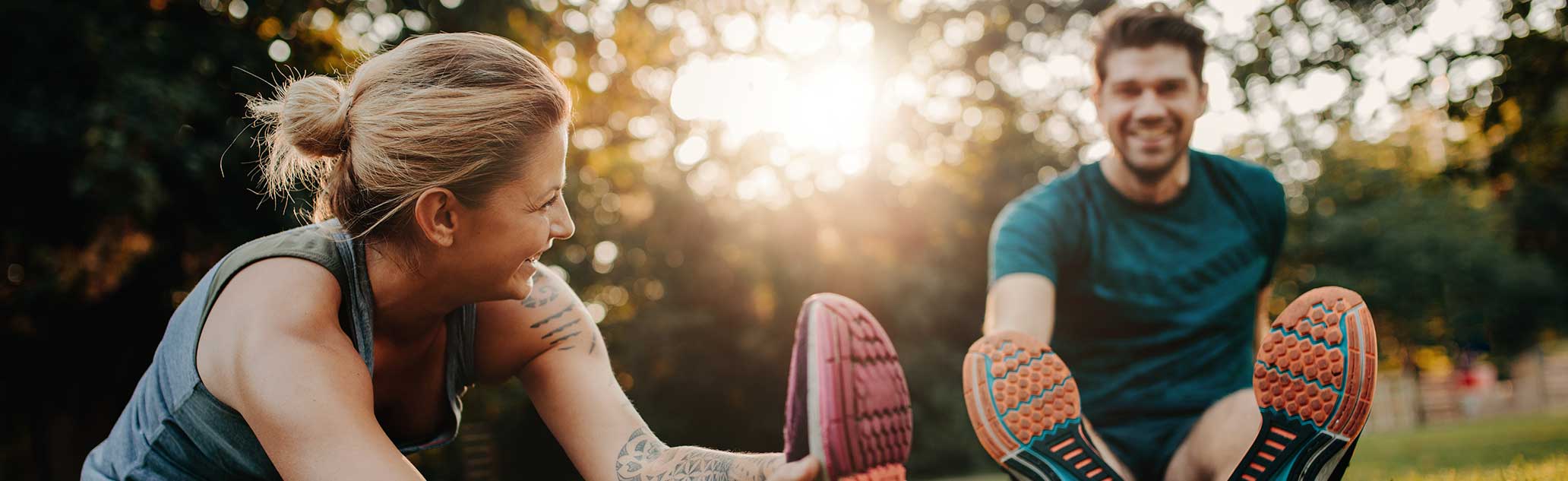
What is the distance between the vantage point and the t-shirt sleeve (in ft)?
9.04

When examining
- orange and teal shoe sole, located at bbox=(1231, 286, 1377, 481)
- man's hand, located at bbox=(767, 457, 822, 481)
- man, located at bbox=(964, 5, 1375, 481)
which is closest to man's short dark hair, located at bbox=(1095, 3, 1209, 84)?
man, located at bbox=(964, 5, 1375, 481)

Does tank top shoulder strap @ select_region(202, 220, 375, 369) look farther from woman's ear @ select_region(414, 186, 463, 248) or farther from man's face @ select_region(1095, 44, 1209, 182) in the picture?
man's face @ select_region(1095, 44, 1209, 182)

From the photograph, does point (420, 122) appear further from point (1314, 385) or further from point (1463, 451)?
point (1463, 451)

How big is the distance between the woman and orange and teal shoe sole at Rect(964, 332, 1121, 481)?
0.30 meters

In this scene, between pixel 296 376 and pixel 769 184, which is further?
pixel 769 184

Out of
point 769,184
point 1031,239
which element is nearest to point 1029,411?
point 1031,239

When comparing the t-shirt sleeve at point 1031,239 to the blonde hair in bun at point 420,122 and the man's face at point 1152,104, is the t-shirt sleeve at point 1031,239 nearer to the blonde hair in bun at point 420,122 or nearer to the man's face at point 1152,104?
the man's face at point 1152,104

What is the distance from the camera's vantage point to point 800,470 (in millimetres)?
1549

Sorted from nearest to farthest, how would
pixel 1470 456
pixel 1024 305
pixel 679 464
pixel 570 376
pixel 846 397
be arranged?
pixel 846 397 < pixel 679 464 < pixel 570 376 < pixel 1024 305 < pixel 1470 456

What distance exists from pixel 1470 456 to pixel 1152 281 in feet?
19.4

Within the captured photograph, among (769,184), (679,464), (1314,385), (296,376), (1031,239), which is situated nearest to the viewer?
(296,376)

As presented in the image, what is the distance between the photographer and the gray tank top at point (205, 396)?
1887mm

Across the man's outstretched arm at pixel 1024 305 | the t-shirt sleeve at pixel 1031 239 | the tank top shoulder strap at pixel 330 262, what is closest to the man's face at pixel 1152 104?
the t-shirt sleeve at pixel 1031 239

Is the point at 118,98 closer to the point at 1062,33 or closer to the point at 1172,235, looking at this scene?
the point at 1172,235
